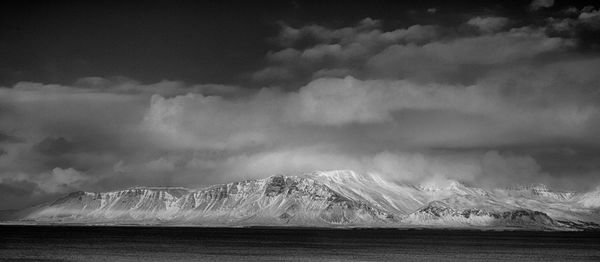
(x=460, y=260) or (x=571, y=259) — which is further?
(x=571, y=259)

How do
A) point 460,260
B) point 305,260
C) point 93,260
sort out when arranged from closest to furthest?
1. point 93,260
2. point 305,260
3. point 460,260

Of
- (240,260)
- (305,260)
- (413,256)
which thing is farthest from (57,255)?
(413,256)

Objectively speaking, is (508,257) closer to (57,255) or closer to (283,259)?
(283,259)

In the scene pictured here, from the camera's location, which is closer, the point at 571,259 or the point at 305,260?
the point at 305,260

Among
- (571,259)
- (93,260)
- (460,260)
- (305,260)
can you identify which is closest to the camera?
(93,260)

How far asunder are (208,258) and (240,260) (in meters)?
9.36

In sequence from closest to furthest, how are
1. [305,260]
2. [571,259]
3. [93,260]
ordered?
1. [93,260]
2. [305,260]
3. [571,259]

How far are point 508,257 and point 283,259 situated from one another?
6669 cm

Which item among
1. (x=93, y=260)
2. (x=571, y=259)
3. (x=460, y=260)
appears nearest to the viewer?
(x=93, y=260)

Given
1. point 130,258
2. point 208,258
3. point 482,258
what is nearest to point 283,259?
point 208,258

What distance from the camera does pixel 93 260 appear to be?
157250 mm

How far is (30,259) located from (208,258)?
4032cm

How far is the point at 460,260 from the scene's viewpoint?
180 meters

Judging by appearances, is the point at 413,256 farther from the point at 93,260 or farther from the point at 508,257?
the point at 93,260
